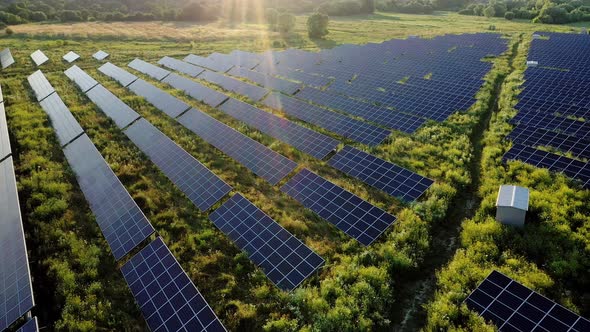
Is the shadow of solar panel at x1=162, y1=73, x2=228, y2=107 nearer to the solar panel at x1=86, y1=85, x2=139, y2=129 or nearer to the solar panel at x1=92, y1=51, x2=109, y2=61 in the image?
the solar panel at x1=86, y1=85, x2=139, y2=129

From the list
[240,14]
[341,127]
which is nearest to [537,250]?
[341,127]

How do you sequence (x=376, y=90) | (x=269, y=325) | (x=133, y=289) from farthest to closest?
(x=376, y=90), (x=133, y=289), (x=269, y=325)

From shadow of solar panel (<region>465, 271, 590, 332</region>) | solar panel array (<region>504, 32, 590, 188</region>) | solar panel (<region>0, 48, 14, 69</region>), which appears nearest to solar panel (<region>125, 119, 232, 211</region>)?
shadow of solar panel (<region>465, 271, 590, 332</region>)

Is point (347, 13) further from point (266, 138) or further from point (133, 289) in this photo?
point (133, 289)

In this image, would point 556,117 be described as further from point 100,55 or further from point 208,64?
point 100,55

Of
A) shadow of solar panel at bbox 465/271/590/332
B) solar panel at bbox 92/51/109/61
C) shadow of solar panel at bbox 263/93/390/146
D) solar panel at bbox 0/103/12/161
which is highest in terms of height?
shadow of solar panel at bbox 465/271/590/332
